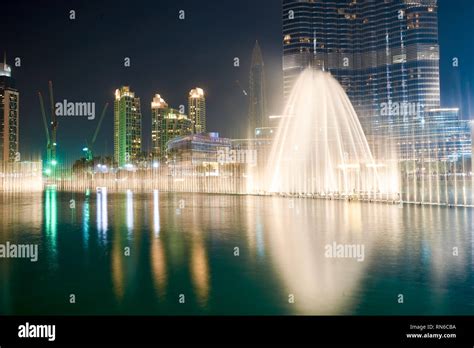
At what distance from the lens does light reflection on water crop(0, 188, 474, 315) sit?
27.9 feet

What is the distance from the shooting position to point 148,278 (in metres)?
10.1

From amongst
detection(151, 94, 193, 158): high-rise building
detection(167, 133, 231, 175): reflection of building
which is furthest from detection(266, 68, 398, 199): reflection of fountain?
detection(151, 94, 193, 158): high-rise building

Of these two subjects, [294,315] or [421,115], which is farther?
[421,115]

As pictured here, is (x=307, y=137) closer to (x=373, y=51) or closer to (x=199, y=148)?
(x=373, y=51)

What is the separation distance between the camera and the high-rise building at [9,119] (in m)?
107

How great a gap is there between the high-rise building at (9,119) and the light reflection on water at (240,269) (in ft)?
333

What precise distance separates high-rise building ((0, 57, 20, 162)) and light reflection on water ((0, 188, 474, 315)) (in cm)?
10155

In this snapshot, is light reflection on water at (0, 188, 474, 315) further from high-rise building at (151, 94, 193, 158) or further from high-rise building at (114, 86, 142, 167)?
high-rise building at (151, 94, 193, 158)

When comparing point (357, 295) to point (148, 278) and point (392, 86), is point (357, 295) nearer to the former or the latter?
point (148, 278)
